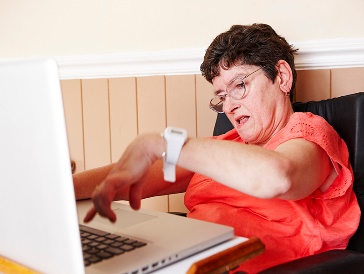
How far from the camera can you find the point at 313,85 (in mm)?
1818

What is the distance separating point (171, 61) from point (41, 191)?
142 centimetres

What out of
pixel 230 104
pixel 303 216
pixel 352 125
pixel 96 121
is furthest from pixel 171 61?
pixel 303 216

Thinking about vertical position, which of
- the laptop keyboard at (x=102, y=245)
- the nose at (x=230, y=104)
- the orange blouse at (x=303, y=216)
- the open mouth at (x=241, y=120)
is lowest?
the orange blouse at (x=303, y=216)

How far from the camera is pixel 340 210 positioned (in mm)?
1392

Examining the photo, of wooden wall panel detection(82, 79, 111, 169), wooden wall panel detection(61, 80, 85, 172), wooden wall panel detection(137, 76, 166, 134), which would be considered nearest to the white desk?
wooden wall panel detection(137, 76, 166, 134)

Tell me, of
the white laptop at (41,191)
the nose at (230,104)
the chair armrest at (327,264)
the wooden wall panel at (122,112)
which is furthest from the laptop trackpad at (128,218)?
the wooden wall panel at (122,112)

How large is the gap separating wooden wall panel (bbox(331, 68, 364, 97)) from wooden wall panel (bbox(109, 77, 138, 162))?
0.89 m

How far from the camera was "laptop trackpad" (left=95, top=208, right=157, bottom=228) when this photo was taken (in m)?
1.09

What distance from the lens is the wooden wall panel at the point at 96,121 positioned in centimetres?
231

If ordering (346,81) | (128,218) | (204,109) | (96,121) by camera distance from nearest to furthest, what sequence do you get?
(128,218)
(346,81)
(204,109)
(96,121)

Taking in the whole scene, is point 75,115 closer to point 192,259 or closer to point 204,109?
point 204,109

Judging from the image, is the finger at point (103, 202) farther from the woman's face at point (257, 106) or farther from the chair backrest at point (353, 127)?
the chair backrest at point (353, 127)

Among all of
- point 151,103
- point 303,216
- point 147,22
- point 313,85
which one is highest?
point 147,22

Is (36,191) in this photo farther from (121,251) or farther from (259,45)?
(259,45)
